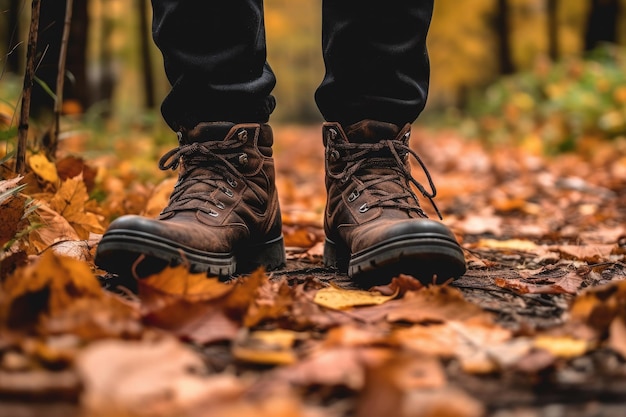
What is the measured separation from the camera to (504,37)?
11.9m

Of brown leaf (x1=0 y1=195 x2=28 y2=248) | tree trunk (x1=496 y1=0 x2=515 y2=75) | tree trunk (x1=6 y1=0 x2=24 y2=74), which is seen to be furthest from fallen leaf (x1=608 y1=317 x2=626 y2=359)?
tree trunk (x1=496 y1=0 x2=515 y2=75)

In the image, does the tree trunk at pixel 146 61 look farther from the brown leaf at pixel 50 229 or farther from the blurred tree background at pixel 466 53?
the brown leaf at pixel 50 229

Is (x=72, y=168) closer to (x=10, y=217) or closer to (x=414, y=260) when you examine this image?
(x=10, y=217)

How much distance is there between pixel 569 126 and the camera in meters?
5.74

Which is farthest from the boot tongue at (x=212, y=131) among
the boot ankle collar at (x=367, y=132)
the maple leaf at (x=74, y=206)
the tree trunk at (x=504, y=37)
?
the tree trunk at (x=504, y=37)

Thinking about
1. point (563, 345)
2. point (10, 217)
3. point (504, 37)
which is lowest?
point (563, 345)

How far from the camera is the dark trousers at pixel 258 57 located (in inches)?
59.3

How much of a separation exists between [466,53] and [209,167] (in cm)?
1511

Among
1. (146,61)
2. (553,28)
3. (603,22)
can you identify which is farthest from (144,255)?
(553,28)

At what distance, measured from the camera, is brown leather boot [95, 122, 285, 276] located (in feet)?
4.04

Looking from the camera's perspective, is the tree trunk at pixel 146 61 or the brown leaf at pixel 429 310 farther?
the tree trunk at pixel 146 61

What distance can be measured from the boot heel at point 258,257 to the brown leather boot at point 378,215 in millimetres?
153

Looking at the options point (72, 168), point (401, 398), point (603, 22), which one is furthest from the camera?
point (603, 22)

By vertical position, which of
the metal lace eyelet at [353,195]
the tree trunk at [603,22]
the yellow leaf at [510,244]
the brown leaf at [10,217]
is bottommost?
the yellow leaf at [510,244]
